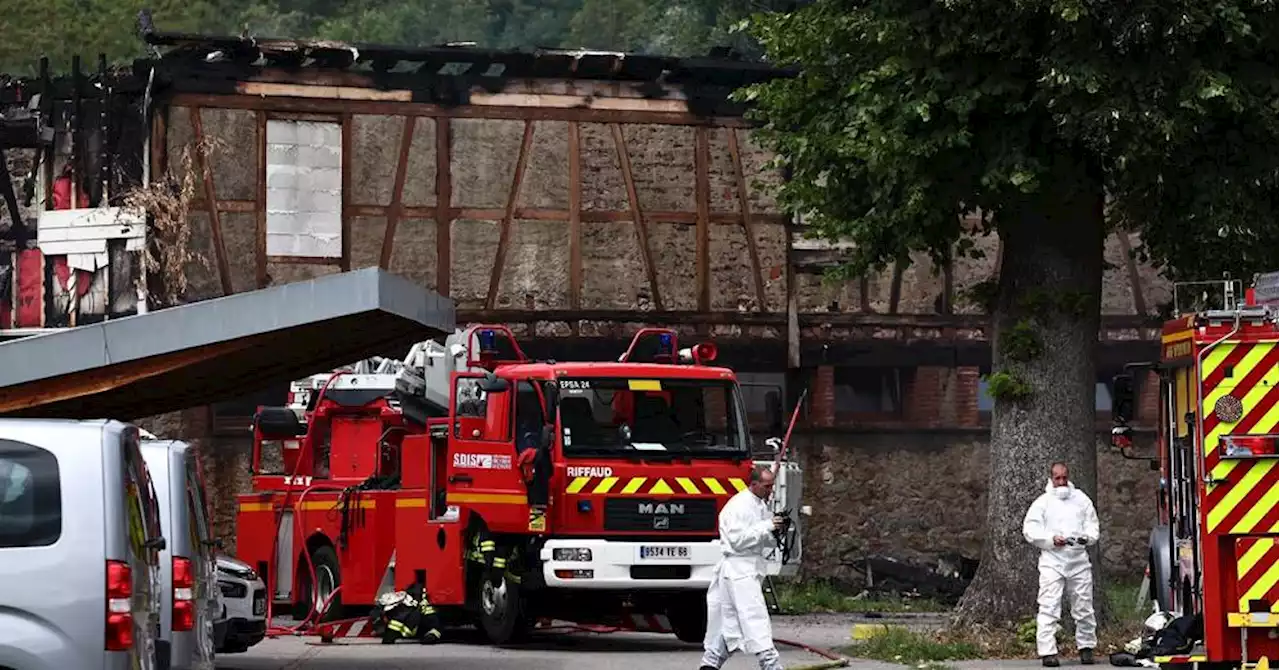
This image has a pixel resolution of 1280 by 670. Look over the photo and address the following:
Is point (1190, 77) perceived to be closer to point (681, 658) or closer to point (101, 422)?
point (681, 658)

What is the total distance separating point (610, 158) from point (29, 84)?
320 inches

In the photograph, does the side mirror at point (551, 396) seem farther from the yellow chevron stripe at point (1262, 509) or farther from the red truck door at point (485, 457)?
the yellow chevron stripe at point (1262, 509)

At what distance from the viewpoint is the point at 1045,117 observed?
19.7 meters

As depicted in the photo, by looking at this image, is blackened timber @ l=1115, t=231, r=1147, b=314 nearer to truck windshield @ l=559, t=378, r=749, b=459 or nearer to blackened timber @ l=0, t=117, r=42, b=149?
truck windshield @ l=559, t=378, r=749, b=459

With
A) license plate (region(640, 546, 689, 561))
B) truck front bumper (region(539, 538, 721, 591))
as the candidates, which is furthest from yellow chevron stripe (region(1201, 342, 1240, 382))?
license plate (region(640, 546, 689, 561))

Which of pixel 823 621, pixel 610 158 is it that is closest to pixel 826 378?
pixel 610 158

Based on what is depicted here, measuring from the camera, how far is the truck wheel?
69.3ft

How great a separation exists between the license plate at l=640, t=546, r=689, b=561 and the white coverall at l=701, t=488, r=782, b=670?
3.93m

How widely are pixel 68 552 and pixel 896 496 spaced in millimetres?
22811

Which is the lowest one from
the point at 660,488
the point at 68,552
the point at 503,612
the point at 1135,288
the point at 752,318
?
the point at 503,612

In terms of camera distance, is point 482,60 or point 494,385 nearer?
point 494,385

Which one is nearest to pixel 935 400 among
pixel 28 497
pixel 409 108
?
pixel 409 108

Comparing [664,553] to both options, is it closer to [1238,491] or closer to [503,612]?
[503,612]

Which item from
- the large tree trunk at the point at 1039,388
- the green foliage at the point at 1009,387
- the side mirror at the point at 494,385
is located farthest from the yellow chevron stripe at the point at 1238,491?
the side mirror at the point at 494,385
